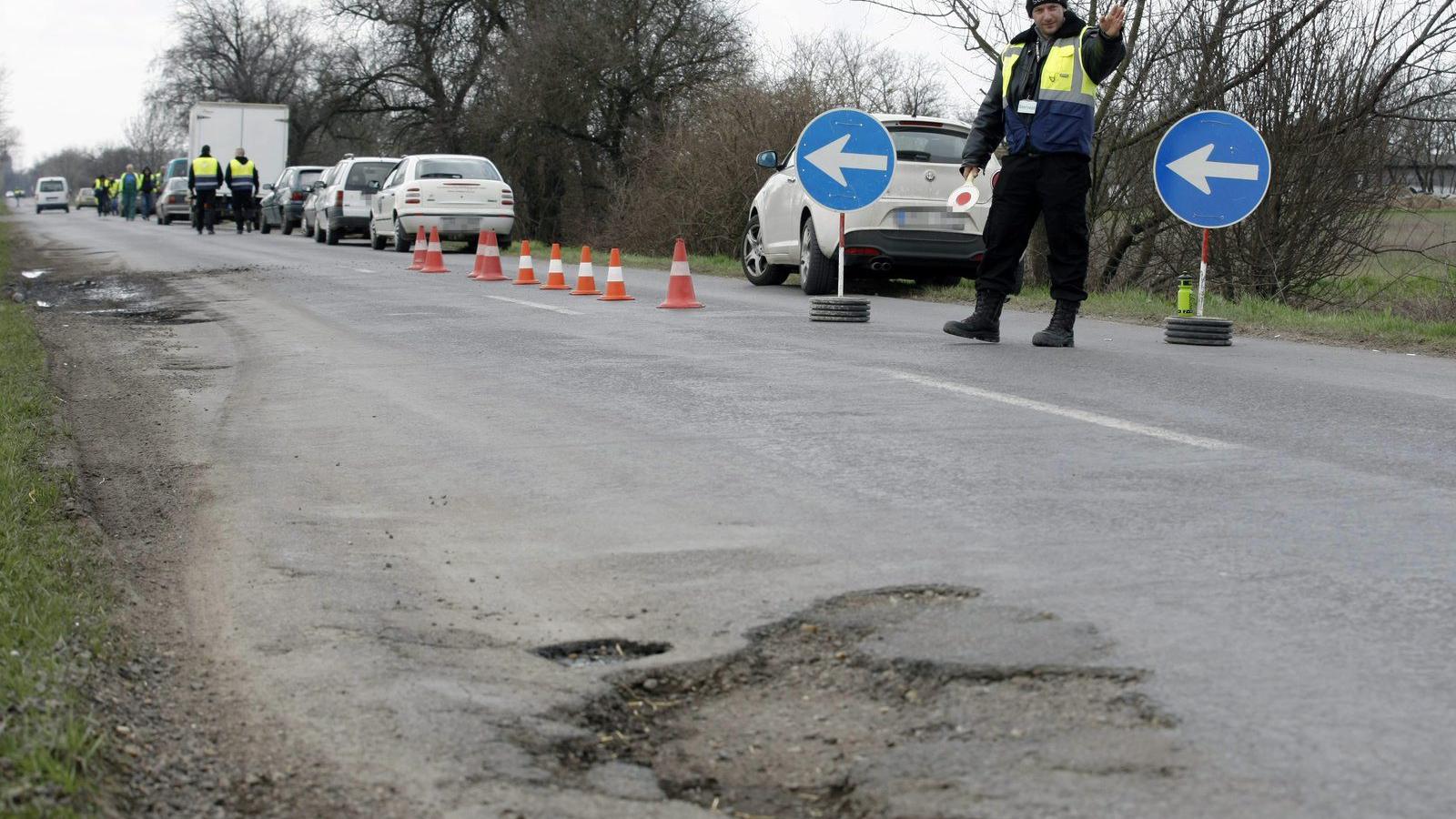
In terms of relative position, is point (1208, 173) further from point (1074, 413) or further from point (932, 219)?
point (1074, 413)

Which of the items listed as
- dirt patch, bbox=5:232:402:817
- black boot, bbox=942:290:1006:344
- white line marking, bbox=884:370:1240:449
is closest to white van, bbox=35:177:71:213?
dirt patch, bbox=5:232:402:817

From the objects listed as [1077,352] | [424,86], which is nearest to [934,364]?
[1077,352]

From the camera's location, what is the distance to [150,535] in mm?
5141

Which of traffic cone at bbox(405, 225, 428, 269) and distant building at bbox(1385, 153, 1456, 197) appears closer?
distant building at bbox(1385, 153, 1456, 197)

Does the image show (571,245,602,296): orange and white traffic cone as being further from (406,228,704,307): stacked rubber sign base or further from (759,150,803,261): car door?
(759,150,803,261): car door

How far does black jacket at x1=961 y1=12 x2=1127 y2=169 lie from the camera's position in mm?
9320

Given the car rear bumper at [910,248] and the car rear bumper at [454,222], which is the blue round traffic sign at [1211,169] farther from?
the car rear bumper at [454,222]

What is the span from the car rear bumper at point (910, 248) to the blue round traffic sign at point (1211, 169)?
12.3 feet

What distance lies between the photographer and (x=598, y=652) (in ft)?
12.5

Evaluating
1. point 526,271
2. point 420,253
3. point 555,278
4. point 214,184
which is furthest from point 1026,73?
point 214,184

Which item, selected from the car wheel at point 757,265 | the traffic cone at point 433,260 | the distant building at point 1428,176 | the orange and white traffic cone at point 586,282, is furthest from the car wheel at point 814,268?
the traffic cone at point 433,260

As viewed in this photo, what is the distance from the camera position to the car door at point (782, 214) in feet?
51.7

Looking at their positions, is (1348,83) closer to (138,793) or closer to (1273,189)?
(1273,189)

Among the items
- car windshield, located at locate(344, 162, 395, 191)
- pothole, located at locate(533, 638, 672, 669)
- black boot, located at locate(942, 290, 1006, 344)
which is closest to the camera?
pothole, located at locate(533, 638, 672, 669)
